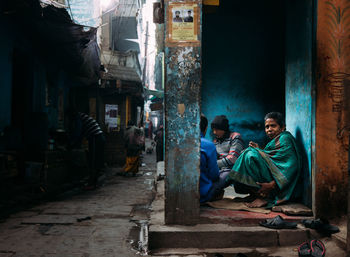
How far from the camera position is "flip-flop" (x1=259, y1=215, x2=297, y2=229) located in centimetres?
326

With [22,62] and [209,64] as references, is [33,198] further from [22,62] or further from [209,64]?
[209,64]

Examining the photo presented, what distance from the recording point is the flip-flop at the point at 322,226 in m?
3.15

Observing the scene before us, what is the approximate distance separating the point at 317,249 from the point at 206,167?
1566mm

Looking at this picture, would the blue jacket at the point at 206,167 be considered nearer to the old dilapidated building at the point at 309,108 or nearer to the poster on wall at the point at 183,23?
the old dilapidated building at the point at 309,108

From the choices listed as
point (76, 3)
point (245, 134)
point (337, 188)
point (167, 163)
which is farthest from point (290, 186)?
point (76, 3)

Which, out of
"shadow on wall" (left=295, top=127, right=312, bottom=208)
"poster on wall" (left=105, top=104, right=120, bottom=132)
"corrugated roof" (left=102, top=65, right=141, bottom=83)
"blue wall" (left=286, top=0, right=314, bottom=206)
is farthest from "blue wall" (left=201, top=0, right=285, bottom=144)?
"poster on wall" (left=105, top=104, right=120, bottom=132)

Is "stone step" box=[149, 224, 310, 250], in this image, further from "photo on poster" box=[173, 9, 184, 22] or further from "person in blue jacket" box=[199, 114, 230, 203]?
"photo on poster" box=[173, 9, 184, 22]

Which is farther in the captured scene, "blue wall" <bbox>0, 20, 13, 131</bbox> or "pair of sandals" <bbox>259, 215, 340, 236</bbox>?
"blue wall" <bbox>0, 20, 13, 131</bbox>

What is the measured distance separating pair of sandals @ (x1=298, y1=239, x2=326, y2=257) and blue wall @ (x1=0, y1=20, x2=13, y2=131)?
584cm

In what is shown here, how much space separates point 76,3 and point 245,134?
8.10 m

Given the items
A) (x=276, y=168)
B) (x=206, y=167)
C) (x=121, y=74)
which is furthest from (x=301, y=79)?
(x=121, y=74)

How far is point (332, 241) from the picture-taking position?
310 centimetres

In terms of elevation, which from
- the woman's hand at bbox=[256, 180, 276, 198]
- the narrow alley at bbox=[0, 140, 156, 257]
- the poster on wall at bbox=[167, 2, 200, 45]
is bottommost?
the narrow alley at bbox=[0, 140, 156, 257]

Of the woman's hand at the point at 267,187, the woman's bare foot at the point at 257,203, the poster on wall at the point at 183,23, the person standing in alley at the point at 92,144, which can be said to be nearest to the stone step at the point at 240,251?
the woman's bare foot at the point at 257,203
